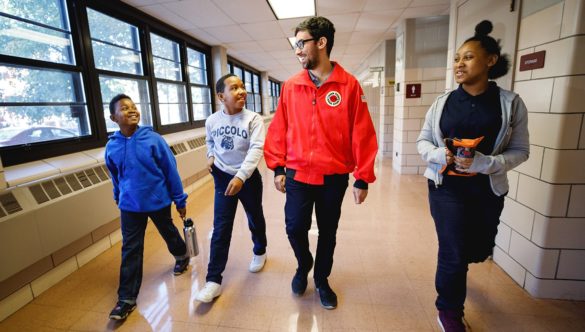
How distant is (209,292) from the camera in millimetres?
1821

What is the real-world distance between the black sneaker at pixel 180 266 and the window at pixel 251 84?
6178 mm

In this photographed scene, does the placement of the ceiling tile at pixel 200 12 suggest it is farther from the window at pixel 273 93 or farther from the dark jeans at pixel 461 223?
the window at pixel 273 93

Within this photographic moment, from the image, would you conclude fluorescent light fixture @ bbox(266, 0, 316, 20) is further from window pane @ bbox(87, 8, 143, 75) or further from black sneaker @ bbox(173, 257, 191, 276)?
black sneaker @ bbox(173, 257, 191, 276)

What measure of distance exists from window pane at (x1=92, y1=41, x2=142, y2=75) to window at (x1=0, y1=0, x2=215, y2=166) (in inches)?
0.5

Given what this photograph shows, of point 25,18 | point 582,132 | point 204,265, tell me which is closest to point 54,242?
point 204,265

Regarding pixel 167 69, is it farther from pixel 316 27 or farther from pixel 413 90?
pixel 413 90

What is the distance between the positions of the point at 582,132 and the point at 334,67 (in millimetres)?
1407

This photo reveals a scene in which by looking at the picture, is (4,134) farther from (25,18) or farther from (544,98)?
(544,98)

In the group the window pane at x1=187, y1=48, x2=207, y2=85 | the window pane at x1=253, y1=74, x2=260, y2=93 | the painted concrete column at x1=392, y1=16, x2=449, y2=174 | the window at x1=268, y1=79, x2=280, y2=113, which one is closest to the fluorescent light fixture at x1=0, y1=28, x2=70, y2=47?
the window pane at x1=187, y1=48, x2=207, y2=85

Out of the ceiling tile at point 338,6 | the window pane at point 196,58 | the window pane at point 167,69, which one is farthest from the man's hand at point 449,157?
the window pane at point 196,58

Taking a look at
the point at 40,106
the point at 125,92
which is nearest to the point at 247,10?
the point at 125,92

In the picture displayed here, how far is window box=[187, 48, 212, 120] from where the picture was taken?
17.9ft

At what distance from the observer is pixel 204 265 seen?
229 centimetres

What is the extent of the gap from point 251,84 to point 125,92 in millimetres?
6134
